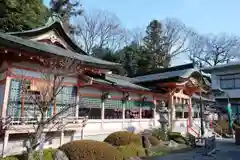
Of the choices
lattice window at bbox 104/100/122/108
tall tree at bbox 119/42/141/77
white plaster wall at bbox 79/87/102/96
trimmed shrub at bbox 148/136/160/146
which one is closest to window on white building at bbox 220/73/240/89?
tall tree at bbox 119/42/141/77

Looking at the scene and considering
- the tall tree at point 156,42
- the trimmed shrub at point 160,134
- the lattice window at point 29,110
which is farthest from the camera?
the tall tree at point 156,42

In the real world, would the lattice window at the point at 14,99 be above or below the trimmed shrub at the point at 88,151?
above

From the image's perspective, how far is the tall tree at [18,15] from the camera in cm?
1648

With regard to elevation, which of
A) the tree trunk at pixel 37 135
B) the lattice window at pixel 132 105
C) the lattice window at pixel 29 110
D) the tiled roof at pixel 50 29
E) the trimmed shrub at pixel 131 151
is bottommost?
the trimmed shrub at pixel 131 151

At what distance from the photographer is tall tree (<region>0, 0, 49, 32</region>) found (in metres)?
16.5

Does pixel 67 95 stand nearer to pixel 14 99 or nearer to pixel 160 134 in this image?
pixel 14 99

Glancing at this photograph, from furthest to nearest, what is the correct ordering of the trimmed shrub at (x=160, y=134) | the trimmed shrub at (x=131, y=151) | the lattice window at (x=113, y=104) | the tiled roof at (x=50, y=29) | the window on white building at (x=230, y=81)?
1. the window on white building at (x=230, y=81)
2. the trimmed shrub at (x=160, y=134)
3. the lattice window at (x=113, y=104)
4. the tiled roof at (x=50, y=29)
5. the trimmed shrub at (x=131, y=151)

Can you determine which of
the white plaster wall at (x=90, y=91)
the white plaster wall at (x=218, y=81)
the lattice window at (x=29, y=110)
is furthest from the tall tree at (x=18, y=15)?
the white plaster wall at (x=218, y=81)

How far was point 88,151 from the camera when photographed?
845cm

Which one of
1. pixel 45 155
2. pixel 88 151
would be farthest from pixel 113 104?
pixel 45 155

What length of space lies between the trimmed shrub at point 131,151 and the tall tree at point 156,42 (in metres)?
28.3

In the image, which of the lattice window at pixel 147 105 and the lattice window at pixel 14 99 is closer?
the lattice window at pixel 14 99

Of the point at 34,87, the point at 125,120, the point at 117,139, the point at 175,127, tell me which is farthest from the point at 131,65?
the point at 34,87

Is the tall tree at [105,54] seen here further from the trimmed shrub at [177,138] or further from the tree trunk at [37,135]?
the tree trunk at [37,135]
